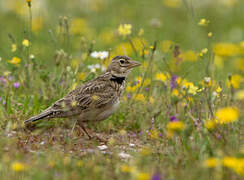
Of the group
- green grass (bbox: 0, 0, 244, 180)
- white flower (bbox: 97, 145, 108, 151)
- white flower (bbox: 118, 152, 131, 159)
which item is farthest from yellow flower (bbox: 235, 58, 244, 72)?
white flower (bbox: 118, 152, 131, 159)

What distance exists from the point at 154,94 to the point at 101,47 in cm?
421

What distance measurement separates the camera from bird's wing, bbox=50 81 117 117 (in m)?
5.35

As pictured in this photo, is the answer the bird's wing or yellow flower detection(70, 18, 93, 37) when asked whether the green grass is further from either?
yellow flower detection(70, 18, 93, 37)

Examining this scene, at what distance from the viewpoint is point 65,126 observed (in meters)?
5.84

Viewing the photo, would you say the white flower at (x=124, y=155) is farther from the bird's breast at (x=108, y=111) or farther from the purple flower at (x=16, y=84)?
the purple flower at (x=16, y=84)

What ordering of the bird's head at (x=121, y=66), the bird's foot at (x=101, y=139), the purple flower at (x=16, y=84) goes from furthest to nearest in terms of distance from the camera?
1. the purple flower at (x=16, y=84)
2. the bird's head at (x=121, y=66)
3. the bird's foot at (x=101, y=139)

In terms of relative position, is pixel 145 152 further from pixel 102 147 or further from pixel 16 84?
pixel 16 84

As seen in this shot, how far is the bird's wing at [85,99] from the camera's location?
17.6 feet

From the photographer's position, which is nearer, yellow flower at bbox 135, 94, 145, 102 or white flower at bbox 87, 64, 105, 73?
yellow flower at bbox 135, 94, 145, 102

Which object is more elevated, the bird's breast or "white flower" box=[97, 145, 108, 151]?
the bird's breast

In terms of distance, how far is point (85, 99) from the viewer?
5.48m

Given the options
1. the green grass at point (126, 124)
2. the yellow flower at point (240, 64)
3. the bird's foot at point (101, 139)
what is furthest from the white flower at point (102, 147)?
the yellow flower at point (240, 64)

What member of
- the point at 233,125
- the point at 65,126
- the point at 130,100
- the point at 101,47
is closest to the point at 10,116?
the point at 65,126

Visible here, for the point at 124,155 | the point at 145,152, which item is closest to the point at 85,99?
the point at 124,155
